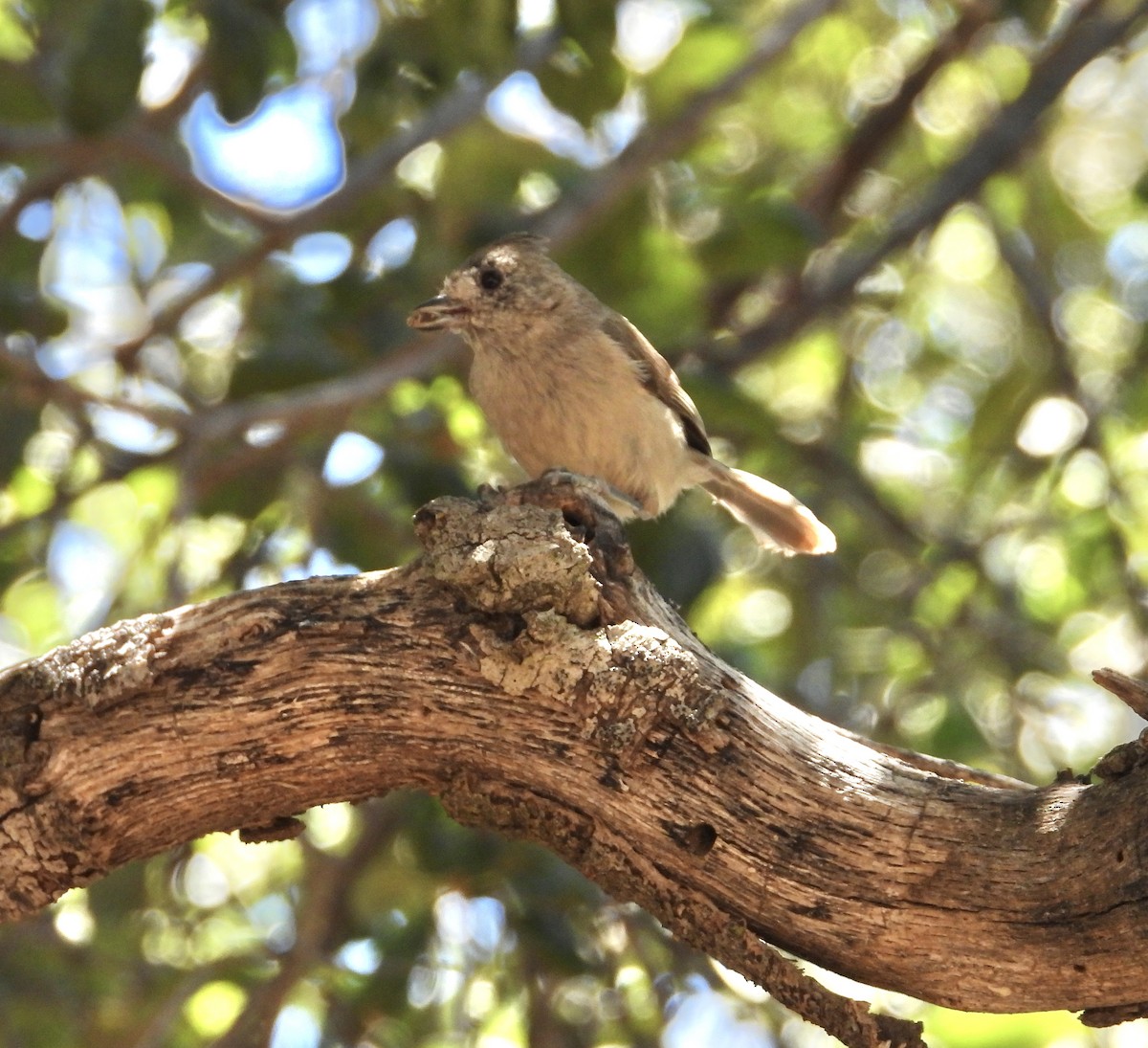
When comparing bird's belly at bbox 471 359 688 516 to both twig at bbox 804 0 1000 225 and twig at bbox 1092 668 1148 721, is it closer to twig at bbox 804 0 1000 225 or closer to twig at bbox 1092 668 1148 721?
twig at bbox 1092 668 1148 721

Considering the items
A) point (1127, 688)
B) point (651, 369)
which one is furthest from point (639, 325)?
point (1127, 688)

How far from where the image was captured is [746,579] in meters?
7.06

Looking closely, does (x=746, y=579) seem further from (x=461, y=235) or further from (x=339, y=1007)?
(x=339, y=1007)

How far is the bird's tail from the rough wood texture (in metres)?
2.25

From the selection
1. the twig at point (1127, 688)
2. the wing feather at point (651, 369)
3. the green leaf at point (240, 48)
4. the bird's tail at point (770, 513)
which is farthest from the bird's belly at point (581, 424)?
the twig at point (1127, 688)

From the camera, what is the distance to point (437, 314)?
486 cm

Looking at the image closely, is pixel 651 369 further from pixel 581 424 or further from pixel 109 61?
pixel 109 61

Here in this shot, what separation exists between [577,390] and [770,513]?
95cm

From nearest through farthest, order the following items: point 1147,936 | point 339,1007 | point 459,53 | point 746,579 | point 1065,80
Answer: point 1147,936 < point 459,53 < point 339,1007 < point 1065,80 < point 746,579

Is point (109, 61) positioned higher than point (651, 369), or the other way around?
point (109, 61)

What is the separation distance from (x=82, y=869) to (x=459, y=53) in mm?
2633

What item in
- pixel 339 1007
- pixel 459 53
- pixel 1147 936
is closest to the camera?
pixel 1147 936

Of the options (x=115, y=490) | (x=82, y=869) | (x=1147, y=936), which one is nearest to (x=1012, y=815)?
(x=1147, y=936)

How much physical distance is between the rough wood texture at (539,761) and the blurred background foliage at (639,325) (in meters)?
1.72
